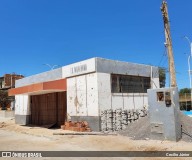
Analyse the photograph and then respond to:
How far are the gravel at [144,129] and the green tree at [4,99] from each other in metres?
57.3

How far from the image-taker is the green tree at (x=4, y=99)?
2697 inches

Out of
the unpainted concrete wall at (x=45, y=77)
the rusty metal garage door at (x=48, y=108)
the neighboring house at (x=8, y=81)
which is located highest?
the neighboring house at (x=8, y=81)

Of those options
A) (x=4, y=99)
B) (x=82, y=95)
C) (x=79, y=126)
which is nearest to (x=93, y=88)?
(x=82, y=95)

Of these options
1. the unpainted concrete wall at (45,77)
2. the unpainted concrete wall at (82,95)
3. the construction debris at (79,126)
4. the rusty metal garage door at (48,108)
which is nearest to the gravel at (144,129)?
the construction debris at (79,126)

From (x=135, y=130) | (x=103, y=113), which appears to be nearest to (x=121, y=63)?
(x=103, y=113)

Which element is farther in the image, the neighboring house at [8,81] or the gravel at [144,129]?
the neighboring house at [8,81]

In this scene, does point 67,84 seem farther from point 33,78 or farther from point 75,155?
point 75,155

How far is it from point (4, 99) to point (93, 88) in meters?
54.2

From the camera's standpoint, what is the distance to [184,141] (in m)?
13.6

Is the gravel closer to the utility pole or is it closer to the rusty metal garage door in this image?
the utility pole

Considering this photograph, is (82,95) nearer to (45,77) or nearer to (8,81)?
(45,77)

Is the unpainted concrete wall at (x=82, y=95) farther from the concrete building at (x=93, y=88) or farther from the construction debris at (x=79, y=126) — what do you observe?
the construction debris at (x=79, y=126)

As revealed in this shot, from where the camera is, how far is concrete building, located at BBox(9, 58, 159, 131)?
2142cm

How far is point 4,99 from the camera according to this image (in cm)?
6925
